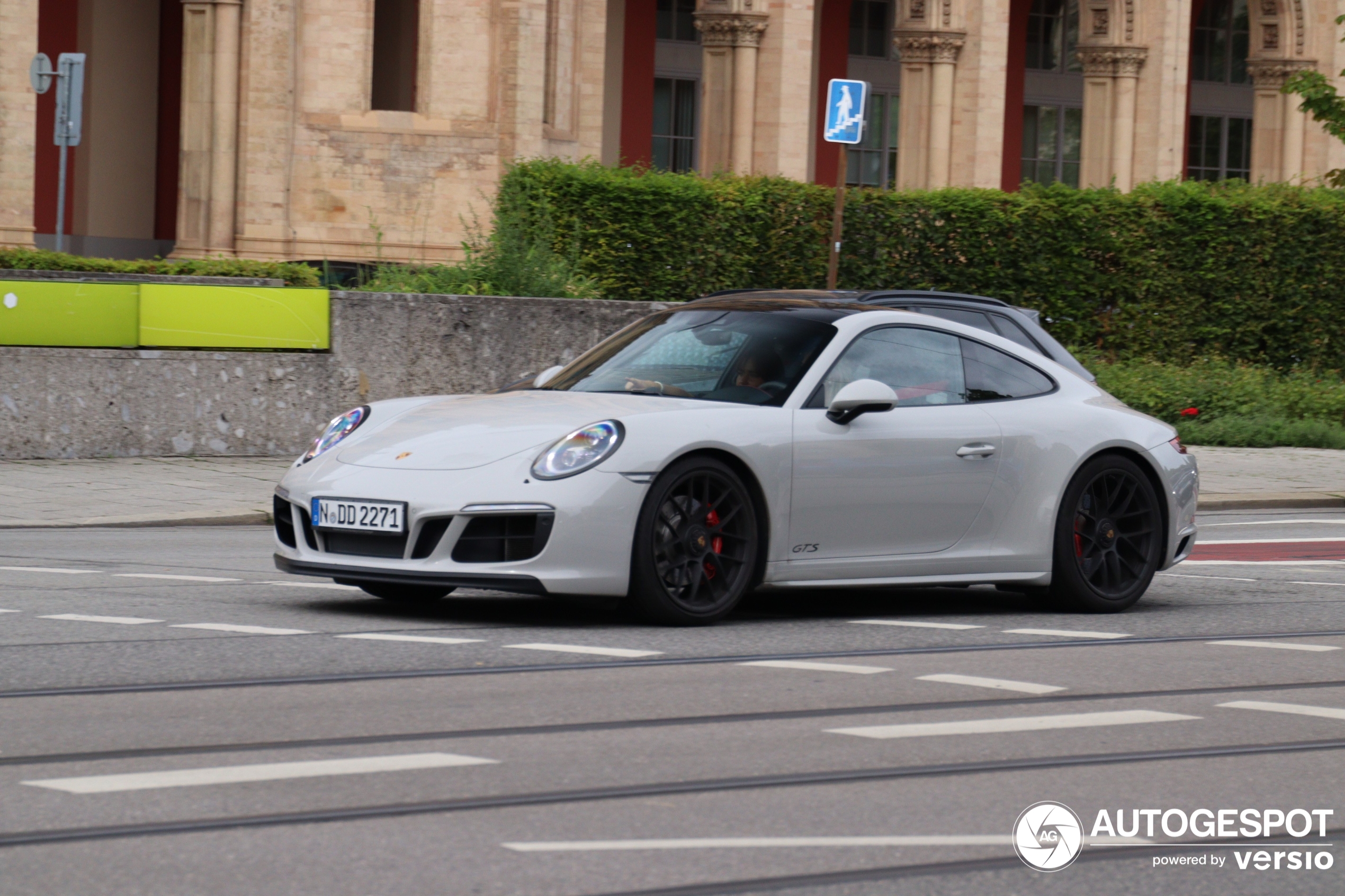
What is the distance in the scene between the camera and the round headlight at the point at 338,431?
8.62 m

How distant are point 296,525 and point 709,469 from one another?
1628 millimetres

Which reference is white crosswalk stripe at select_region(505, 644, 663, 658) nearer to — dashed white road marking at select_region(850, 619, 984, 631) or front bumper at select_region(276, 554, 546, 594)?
front bumper at select_region(276, 554, 546, 594)

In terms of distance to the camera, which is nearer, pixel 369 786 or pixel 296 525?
pixel 369 786

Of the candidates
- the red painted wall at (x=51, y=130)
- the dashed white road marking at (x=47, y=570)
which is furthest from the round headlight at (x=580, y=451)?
the red painted wall at (x=51, y=130)

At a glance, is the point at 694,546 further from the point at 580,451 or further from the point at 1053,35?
the point at 1053,35

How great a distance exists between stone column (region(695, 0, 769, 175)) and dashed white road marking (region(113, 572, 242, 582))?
2523 centimetres

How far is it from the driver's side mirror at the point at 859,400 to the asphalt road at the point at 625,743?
34.0 inches

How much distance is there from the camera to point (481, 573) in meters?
7.80

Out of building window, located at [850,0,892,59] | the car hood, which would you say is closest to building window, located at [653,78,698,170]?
building window, located at [850,0,892,59]

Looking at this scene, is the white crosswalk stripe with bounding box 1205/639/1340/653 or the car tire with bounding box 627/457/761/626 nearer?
the car tire with bounding box 627/457/761/626

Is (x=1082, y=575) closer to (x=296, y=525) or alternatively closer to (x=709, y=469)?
(x=709, y=469)

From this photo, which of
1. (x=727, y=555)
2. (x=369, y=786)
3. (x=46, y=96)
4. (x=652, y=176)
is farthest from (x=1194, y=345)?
(x=369, y=786)

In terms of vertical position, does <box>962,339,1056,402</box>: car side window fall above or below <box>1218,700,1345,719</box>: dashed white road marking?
above

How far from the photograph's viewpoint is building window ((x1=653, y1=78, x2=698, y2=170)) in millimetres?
40531
